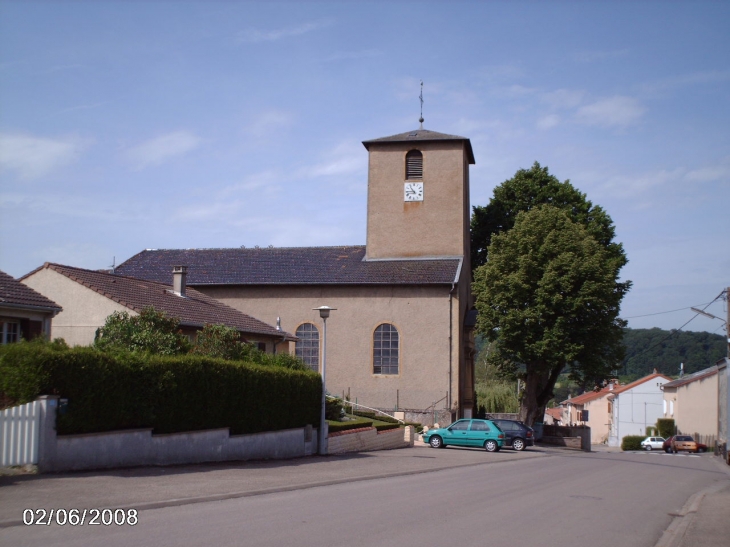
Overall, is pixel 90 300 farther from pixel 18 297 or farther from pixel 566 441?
pixel 566 441

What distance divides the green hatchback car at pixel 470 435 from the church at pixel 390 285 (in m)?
6.53

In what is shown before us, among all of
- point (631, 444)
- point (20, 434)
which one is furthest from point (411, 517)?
point (631, 444)

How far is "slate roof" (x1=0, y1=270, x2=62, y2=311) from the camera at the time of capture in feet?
67.6

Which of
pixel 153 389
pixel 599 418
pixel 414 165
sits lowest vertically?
pixel 599 418

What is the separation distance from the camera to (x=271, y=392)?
21.7 metres

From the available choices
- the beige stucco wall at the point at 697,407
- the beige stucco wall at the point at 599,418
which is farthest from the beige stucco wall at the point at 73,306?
the beige stucco wall at the point at 599,418

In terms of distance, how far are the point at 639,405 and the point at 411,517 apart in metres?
81.3

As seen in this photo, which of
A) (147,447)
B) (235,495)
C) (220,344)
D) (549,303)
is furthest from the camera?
(549,303)

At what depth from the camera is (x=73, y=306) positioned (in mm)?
26859

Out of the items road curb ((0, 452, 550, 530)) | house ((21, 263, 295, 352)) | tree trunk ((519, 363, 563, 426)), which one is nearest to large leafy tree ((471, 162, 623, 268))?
tree trunk ((519, 363, 563, 426))

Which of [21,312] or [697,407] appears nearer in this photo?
[21,312]

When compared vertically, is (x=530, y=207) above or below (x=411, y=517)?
above

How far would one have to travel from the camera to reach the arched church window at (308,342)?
42.9 meters
